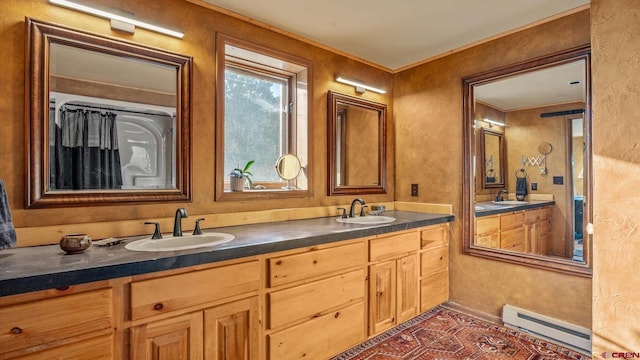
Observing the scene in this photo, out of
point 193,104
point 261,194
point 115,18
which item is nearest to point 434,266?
point 261,194

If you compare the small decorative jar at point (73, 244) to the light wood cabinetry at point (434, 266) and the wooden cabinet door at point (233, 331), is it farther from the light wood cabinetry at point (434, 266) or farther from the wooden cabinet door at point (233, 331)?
the light wood cabinetry at point (434, 266)

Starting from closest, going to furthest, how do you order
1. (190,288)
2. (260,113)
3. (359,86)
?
(190,288)
(260,113)
(359,86)

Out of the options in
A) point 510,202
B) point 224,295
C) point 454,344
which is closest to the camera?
point 224,295

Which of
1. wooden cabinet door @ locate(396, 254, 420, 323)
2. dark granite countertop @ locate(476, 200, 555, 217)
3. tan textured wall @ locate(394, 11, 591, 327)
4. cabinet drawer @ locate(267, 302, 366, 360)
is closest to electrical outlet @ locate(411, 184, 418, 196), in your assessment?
tan textured wall @ locate(394, 11, 591, 327)

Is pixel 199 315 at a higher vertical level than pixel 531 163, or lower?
lower

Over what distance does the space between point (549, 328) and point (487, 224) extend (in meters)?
0.84

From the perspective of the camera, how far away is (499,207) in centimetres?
269

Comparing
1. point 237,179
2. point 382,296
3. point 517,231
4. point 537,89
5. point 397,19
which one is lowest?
point 382,296

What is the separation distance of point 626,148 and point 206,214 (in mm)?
2360

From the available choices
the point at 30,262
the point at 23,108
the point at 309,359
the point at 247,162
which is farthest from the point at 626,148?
the point at 23,108

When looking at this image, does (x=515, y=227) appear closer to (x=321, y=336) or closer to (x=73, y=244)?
(x=321, y=336)

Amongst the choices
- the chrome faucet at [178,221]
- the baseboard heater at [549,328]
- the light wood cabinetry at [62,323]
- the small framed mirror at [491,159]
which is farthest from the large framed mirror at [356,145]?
the light wood cabinetry at [62,323]

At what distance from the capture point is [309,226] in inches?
86.7

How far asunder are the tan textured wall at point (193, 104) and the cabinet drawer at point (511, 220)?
4.26 feet
